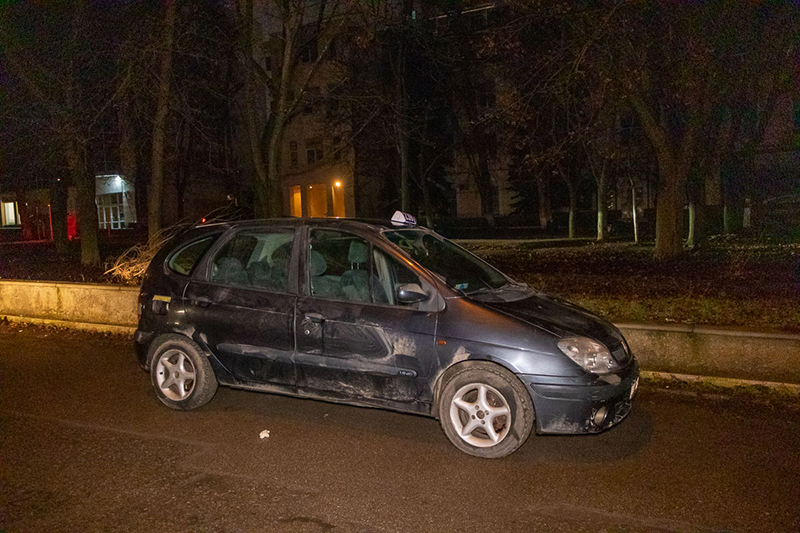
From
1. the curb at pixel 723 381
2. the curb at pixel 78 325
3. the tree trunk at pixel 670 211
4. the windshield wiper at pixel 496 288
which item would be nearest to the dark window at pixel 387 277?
the windshield wiper at pixel 496 288

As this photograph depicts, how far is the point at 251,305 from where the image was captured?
5.67 metres

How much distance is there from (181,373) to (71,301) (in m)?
5.38

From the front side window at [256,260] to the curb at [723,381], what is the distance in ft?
12.8

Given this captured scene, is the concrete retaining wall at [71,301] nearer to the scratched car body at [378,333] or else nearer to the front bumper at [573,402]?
the scratched car body at [378,333]

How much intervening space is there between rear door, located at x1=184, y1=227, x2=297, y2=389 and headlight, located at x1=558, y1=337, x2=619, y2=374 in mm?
2245

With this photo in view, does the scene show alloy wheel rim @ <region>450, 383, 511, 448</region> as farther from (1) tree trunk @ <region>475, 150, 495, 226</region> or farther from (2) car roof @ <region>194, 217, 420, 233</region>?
(1) tree trunk @ <region>475, 150, 495, 226</region>

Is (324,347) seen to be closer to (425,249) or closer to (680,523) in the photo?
(425,249)

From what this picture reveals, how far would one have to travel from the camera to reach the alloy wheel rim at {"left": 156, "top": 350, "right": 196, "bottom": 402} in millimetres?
6004

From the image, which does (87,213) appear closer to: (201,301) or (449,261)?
(201,301)

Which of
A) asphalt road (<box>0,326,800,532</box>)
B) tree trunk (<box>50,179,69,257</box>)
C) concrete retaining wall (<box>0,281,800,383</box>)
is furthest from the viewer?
tree trunk (<box>50,179,69,257</box>)

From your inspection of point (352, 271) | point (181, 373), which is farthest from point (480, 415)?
point (181, 373)

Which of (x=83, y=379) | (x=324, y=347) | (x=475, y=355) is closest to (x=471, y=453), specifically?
(x=475, y=355)

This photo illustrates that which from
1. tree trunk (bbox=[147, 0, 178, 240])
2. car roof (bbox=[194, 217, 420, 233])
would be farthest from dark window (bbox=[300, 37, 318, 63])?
car roof (bbox=[194, 217, 420, 233])

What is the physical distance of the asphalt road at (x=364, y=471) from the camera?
3.91 metres
